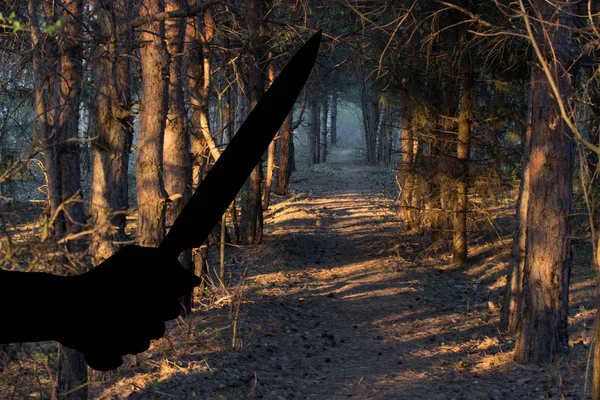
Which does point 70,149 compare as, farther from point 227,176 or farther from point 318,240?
point 318,240

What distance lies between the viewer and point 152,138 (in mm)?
9102

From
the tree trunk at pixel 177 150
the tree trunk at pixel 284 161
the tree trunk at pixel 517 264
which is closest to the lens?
the tree trunk at pixel 177 150

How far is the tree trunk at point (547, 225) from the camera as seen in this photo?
880 centimetres

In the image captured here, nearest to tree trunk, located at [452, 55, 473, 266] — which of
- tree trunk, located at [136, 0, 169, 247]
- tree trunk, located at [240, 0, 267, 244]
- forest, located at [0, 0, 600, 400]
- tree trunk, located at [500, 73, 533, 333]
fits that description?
forest, located at [0, 0, 600, 400]

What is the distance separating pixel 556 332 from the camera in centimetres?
909

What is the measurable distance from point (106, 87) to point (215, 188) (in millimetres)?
8544

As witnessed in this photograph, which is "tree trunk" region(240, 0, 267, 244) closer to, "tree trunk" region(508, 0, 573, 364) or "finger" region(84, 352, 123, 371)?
"tree trunk" region(508, 0, 573, 364)

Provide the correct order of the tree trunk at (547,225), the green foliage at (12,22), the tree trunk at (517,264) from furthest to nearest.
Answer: the tree trunk at (517,264), the tree trunk at (547,225), the green foliage at (12,22)

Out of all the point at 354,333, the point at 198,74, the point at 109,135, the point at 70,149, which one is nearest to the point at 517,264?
the point at 354,333

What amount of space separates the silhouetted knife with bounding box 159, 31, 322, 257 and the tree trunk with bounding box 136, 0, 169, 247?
877cm

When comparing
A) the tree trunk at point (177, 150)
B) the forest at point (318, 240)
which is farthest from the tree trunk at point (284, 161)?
the tree trunk at point (177, 150)

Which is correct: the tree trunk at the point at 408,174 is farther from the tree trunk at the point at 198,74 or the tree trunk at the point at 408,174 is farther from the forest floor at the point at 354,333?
the tree trunk at the point at 198,74

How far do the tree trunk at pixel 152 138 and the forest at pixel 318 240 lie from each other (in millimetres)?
32

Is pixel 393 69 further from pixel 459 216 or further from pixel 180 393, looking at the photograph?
pixel 180 393
